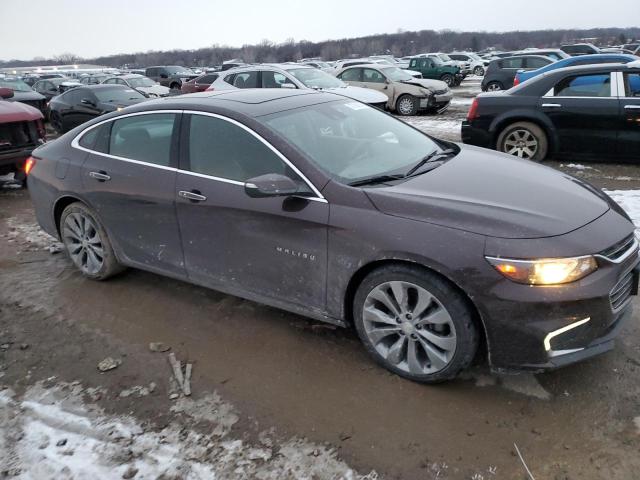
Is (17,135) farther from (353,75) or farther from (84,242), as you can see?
(353,75)

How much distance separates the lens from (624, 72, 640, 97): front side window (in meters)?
7.21

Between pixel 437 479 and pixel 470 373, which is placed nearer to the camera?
pixel 437 479

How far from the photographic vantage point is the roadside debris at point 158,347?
346 cm

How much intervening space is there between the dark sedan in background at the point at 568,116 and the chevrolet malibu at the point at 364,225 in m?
4.32

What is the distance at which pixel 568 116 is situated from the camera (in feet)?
24.6

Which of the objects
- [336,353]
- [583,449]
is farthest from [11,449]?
[583,449]

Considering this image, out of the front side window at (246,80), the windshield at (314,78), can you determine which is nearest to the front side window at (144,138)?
the windshield at (314,78)

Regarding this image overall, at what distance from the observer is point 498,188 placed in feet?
10.0

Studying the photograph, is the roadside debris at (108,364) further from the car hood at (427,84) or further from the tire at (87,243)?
the car hood at (427,84)

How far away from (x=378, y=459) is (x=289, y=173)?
167 centimetres

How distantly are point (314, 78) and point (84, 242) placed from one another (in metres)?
9.37

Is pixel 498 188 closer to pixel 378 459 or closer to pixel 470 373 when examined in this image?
pixel 470 373

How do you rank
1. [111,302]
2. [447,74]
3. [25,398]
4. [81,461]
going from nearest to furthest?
[81,461], [25,398], [111,302], [447,74]

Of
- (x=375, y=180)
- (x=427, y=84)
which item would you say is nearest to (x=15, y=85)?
(x=427, y=84)
